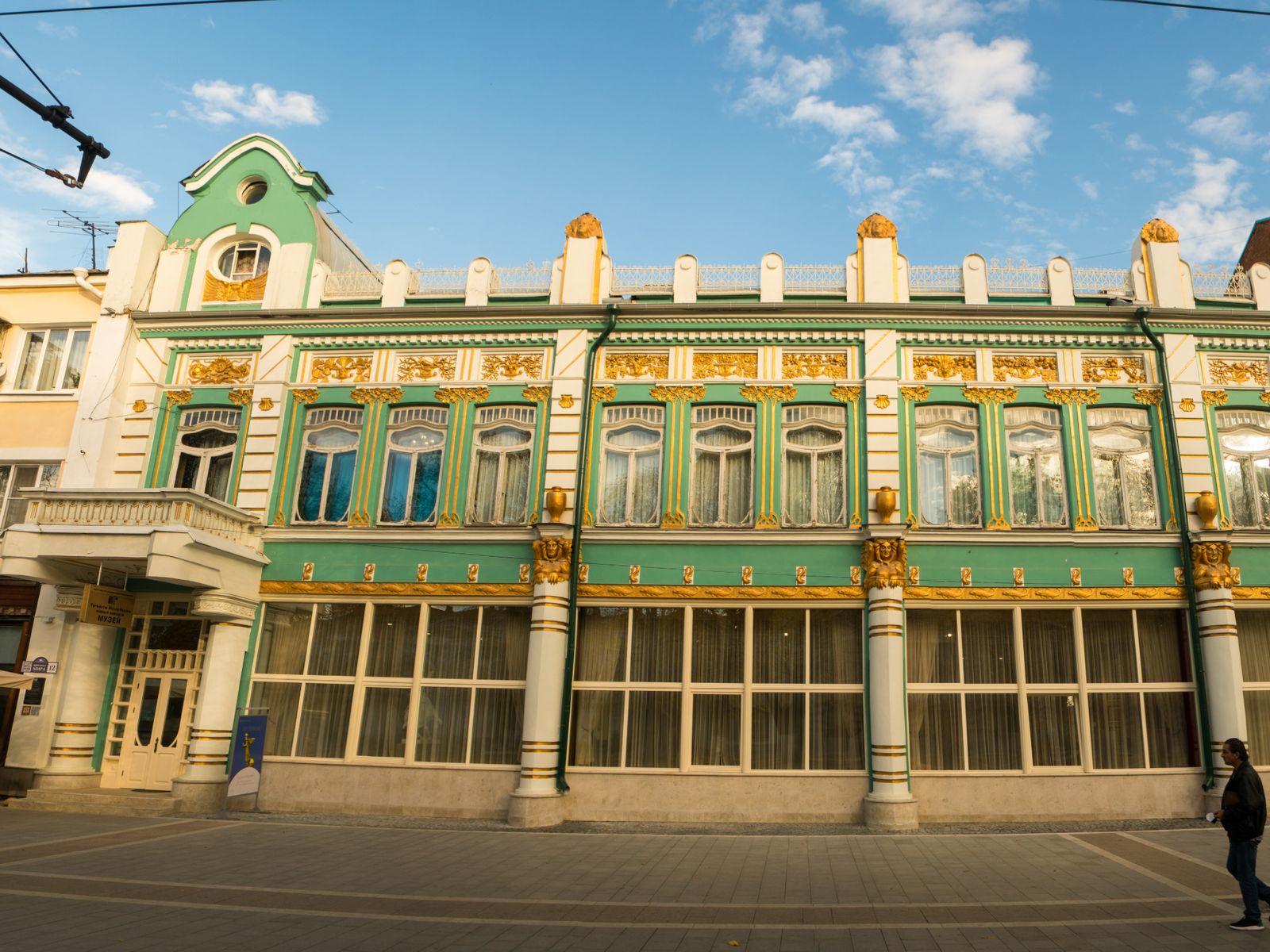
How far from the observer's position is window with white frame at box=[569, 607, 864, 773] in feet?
55.3

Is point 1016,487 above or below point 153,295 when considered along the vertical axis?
below

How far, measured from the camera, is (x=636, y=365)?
19.1 metres

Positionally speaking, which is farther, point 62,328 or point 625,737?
point 62,328

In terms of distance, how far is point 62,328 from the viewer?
21.3 metres

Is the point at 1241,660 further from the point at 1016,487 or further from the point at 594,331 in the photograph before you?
the point at 594,331

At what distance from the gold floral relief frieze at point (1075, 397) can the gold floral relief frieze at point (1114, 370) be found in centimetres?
28

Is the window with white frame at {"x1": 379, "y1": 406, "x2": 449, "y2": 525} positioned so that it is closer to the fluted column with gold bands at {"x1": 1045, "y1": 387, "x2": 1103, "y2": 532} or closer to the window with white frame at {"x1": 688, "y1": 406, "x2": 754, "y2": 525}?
the window with white frame at {"x1": 688, "y1": 406, "x2": 754, "y2": 525}

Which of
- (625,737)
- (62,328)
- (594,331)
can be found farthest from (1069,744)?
(62,328)

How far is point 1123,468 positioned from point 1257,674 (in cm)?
449

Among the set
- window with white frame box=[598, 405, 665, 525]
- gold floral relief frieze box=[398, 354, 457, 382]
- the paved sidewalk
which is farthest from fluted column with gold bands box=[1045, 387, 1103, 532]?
gold floral relief frieze box=[398, 354, 457, 382]

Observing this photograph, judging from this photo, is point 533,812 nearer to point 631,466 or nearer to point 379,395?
point 631,466

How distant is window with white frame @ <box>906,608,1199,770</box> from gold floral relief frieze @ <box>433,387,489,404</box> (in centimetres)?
983

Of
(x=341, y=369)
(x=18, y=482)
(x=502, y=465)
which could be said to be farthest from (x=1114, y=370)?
(x=18, y=482)

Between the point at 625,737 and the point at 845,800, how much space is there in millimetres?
4186
